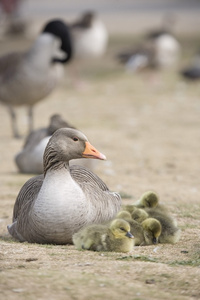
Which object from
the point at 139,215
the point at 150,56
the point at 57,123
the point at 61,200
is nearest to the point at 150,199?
the point at 139,215

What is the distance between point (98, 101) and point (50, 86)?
490 cm

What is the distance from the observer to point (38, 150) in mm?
8258

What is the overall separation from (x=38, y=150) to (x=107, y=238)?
11.4ft

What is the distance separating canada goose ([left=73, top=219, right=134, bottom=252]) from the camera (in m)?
4.87

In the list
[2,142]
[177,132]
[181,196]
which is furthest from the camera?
[177,132]

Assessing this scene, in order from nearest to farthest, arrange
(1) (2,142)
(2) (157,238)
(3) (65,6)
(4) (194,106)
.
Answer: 1. (2) (157,238)
2. (1) (2,142)
3. (4) (194,106)
4. (3) (65,6)

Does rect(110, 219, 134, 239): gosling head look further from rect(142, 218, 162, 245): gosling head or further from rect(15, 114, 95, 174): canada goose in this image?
rect(15, 114, 95, 174): canada goose

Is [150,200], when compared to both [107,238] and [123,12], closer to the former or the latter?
[107,238]

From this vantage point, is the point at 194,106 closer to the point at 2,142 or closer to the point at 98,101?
the point at 98,101

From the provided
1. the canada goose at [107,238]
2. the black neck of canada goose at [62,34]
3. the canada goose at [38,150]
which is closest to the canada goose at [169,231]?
the canada goose at [107,238]

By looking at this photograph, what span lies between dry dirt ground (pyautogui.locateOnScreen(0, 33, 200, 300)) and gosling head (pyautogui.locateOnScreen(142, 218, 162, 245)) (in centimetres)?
8

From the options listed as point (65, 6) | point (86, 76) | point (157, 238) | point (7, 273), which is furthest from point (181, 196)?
point (65, 6)

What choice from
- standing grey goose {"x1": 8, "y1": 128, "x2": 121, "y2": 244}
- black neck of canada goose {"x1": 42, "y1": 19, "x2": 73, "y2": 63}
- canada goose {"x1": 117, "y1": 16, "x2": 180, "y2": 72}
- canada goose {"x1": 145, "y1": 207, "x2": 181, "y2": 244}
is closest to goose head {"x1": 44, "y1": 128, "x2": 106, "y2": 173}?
standing grey goose {"x1": 8, "y1": 128, "x2": 121, "y2": 244}

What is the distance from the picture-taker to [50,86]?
1134 cm
